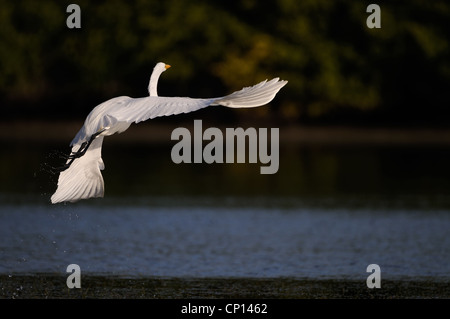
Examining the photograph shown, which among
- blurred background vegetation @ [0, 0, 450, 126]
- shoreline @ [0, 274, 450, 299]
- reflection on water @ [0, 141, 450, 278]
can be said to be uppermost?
blurred background vegetation @ [0, 0, 450, 126]

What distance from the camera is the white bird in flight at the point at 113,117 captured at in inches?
460

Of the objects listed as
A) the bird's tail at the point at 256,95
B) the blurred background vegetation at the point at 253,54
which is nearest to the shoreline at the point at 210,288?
the bird's tail at the point at 256,95

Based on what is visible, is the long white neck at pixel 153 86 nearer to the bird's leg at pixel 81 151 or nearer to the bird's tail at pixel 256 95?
the bird's leg at pixel 81 151

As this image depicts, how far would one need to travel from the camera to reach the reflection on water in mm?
16562

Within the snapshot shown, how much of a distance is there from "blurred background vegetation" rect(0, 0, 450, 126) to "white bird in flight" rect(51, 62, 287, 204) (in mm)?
34050

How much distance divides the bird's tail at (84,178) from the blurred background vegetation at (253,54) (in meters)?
34.0

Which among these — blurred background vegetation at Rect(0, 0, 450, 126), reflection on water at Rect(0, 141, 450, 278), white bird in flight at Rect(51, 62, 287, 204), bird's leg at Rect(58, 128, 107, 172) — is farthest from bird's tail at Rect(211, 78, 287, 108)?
blurred background vegetation at Rect(0, 0, 450, 126)

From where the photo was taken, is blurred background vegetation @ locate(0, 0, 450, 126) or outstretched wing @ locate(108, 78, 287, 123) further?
blurred background vegetation @ locate(0, 0, 450, 126)

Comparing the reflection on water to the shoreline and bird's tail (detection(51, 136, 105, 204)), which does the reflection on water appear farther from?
bird's tail (detection(51, 136, 105, 204))

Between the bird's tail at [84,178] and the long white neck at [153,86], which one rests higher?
the long white neck at [153,86]

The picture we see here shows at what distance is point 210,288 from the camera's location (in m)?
14.5

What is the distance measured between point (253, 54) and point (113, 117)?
36.4 meters

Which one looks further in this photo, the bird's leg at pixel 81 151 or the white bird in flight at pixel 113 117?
the bird's leg at pixel 81 151

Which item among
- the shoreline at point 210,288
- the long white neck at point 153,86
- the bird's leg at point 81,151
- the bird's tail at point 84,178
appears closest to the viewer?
the bird's leg at point 81,151
